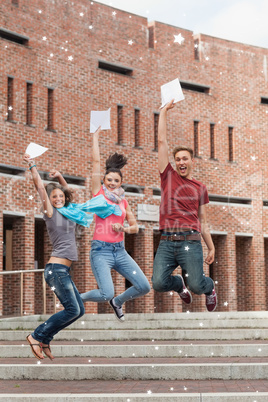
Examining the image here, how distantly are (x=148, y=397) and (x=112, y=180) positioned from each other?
6.20ft

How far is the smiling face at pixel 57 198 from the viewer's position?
6.05 m

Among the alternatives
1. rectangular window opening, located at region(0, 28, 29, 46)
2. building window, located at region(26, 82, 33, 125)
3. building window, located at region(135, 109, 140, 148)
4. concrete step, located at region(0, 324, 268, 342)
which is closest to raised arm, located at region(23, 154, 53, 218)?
concrete step, located at region(0, 324, 268, 342)

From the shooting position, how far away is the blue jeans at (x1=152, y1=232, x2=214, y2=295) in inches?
235

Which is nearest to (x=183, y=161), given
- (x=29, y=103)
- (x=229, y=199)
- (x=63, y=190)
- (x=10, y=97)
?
(x=63, y=190)

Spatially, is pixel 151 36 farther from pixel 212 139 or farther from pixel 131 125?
pixel 212 139

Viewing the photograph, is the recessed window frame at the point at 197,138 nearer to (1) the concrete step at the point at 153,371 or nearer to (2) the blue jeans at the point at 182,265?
(1) the concrete step at the point at 153,371

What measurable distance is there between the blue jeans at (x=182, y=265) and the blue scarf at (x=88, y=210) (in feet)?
1.80

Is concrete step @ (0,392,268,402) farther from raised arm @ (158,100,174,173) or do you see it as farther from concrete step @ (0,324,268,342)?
concrete step @ (0,324,268,342)

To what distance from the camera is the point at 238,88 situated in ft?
82.0

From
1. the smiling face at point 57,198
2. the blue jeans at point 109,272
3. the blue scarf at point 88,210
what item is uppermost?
the smiling face at point 57,198

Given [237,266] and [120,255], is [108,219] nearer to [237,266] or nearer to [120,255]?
[120,255]

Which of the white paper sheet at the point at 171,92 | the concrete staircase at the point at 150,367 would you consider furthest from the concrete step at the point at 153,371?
the white paper sheet at the point at 171,92

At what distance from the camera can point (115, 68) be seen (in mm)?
21656

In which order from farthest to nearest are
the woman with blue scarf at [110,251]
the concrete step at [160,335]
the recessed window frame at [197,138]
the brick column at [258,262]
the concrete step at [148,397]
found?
1. the brick column at [258,262]
2. the recessed window frame at [197,138]
3. the concrete step at [160,335]
4. the woman with blue scarf at [110,251]
5. the concrete step at [148,397]
